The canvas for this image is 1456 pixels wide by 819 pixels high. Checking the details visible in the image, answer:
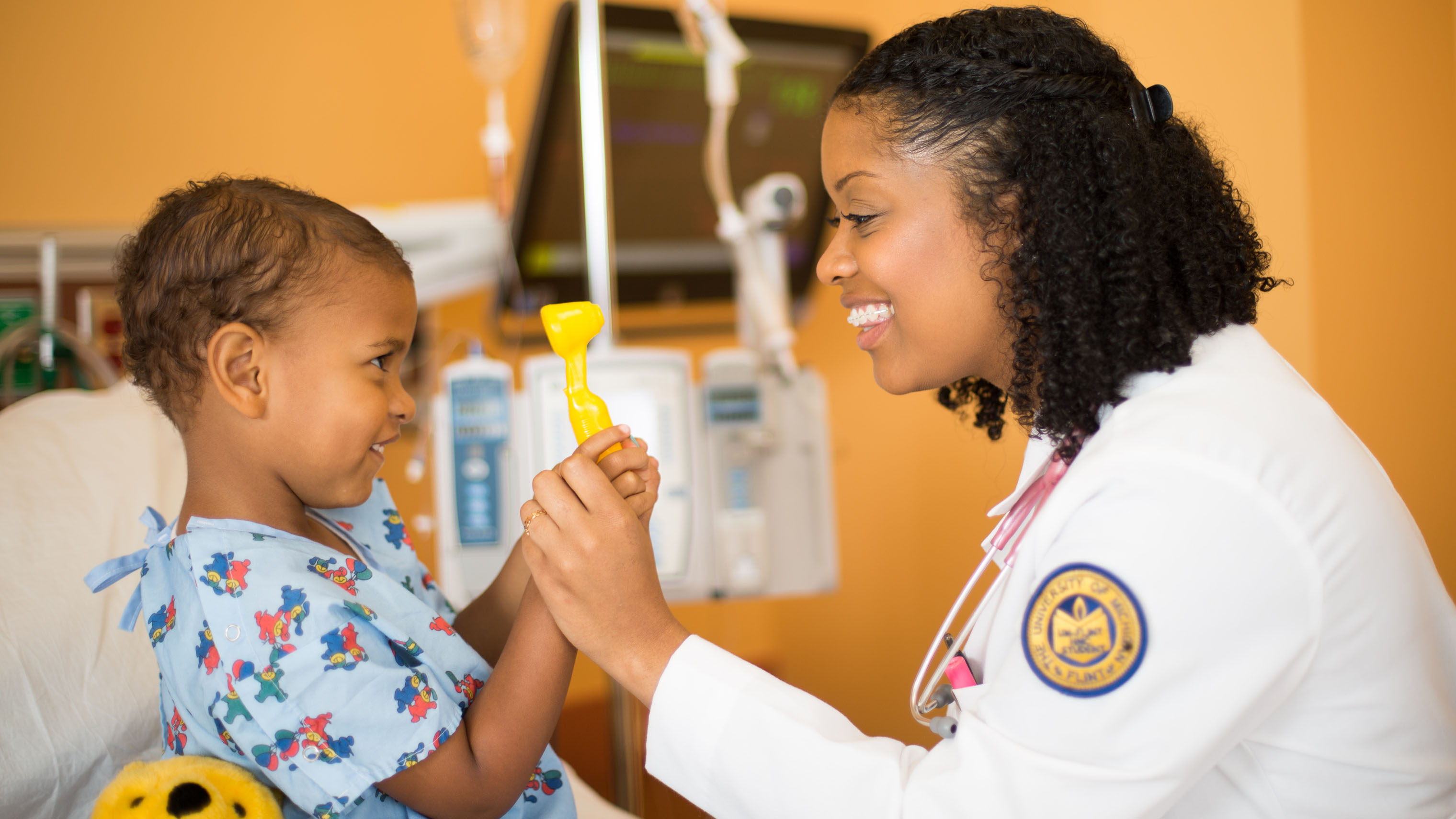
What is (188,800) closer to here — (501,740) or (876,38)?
(501,740)

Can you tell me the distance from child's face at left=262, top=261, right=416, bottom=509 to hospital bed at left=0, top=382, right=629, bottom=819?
55 centimetres

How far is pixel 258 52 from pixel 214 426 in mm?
2026

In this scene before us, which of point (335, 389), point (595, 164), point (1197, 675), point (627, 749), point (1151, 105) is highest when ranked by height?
point (595, 164)

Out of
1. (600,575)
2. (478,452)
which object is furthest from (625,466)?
(478,452)

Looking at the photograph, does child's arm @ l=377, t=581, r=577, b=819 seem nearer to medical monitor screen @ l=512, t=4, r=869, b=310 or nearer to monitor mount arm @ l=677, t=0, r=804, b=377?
monitor mount arm @ l=677, t=0, r=804, b=377

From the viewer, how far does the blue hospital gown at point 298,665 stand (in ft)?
2.83

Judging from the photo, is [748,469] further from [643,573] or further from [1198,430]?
[1198,430]

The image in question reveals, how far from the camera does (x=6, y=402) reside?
2039 millimetres

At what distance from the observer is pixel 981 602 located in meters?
1.04

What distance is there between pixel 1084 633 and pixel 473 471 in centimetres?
158

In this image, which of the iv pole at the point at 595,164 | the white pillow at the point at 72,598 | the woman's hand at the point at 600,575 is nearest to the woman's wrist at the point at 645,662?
the woman's hand at the point at 600,575

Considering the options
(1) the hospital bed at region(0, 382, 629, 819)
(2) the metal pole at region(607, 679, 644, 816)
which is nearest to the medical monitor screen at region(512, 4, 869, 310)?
(2) the metal pole at region(607, 679, 644, 816)

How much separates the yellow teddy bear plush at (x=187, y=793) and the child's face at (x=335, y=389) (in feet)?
0.85

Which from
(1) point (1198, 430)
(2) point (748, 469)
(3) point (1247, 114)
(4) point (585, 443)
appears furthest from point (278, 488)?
(3) point (1247, 114)
